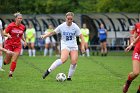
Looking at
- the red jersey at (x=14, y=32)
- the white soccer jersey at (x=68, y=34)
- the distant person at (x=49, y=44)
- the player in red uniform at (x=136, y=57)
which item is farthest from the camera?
the distant person at (x=49, y=44)

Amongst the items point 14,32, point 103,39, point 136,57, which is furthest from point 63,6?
point 136,57

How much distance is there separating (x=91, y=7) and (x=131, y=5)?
487cm

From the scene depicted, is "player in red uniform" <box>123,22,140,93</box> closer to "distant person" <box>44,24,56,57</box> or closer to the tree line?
"distant person" <box>44,24,56,57</box>

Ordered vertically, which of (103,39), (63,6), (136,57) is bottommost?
(103,39)

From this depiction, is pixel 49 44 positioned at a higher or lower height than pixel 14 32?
lower

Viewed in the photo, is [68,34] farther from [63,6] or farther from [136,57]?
[63,6]

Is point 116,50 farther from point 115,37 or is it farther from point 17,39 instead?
point 17,39

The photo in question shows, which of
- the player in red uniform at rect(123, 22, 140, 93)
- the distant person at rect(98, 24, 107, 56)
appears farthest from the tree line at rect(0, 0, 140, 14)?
the player in red uniform at rect(123, 22, 140, 93)

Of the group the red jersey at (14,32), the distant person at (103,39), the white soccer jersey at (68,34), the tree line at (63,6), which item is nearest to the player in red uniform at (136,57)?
the white soccer jersey at (68,34)

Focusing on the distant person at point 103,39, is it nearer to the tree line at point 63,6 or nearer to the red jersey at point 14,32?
the tree line at point 63,6

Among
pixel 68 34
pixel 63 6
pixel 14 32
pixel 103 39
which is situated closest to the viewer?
pixel 68 34

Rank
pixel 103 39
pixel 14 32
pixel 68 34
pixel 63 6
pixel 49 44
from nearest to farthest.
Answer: pixel 68 34 → pixel 14 32 → pixel 103 39 → pixel 49 44 → pixel 63 6

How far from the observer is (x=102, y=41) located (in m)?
38.2

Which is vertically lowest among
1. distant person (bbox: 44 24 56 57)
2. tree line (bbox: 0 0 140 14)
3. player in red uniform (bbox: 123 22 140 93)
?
distant person (bbox: 44 24 56 57)
